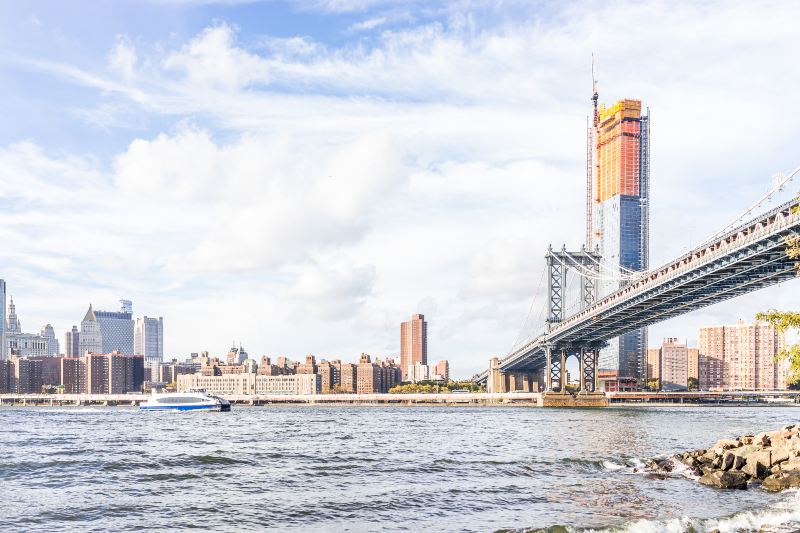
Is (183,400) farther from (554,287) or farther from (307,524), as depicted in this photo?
(307,524)

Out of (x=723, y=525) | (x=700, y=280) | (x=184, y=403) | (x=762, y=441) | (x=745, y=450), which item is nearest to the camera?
(x=723, y=525)

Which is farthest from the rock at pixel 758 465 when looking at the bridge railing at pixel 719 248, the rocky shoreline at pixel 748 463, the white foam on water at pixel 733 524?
the bridge railing at pixel 719 248

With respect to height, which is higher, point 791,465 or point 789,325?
point 789,325

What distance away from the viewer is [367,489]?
35219 mm

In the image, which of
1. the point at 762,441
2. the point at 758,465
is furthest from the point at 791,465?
the point at 762,441

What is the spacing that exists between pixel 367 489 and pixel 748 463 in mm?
17455

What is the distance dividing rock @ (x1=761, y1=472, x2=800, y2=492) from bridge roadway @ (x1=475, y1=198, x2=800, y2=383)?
14.3m

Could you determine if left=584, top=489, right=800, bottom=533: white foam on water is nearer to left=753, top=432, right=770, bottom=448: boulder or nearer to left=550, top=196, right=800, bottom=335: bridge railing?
left=753, top=432, right=770, bottom=448: boulder

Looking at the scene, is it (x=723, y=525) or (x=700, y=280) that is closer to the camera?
(x=723, y=525)

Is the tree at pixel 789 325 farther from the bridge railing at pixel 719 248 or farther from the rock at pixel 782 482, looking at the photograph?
the bridge railing at pixel 719 248

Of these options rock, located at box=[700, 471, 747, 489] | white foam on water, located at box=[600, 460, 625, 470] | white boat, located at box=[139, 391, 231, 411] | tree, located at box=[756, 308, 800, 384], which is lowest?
white boat, located at box=[139, 391, 231, 411]

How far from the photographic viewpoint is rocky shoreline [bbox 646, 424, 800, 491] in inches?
1379

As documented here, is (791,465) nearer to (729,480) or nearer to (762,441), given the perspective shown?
(729,480)

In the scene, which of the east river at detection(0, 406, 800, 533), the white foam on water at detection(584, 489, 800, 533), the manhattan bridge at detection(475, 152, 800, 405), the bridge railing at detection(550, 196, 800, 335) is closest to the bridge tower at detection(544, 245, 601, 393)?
the manhattan bridge at detection(475, 152, 800, 405)
